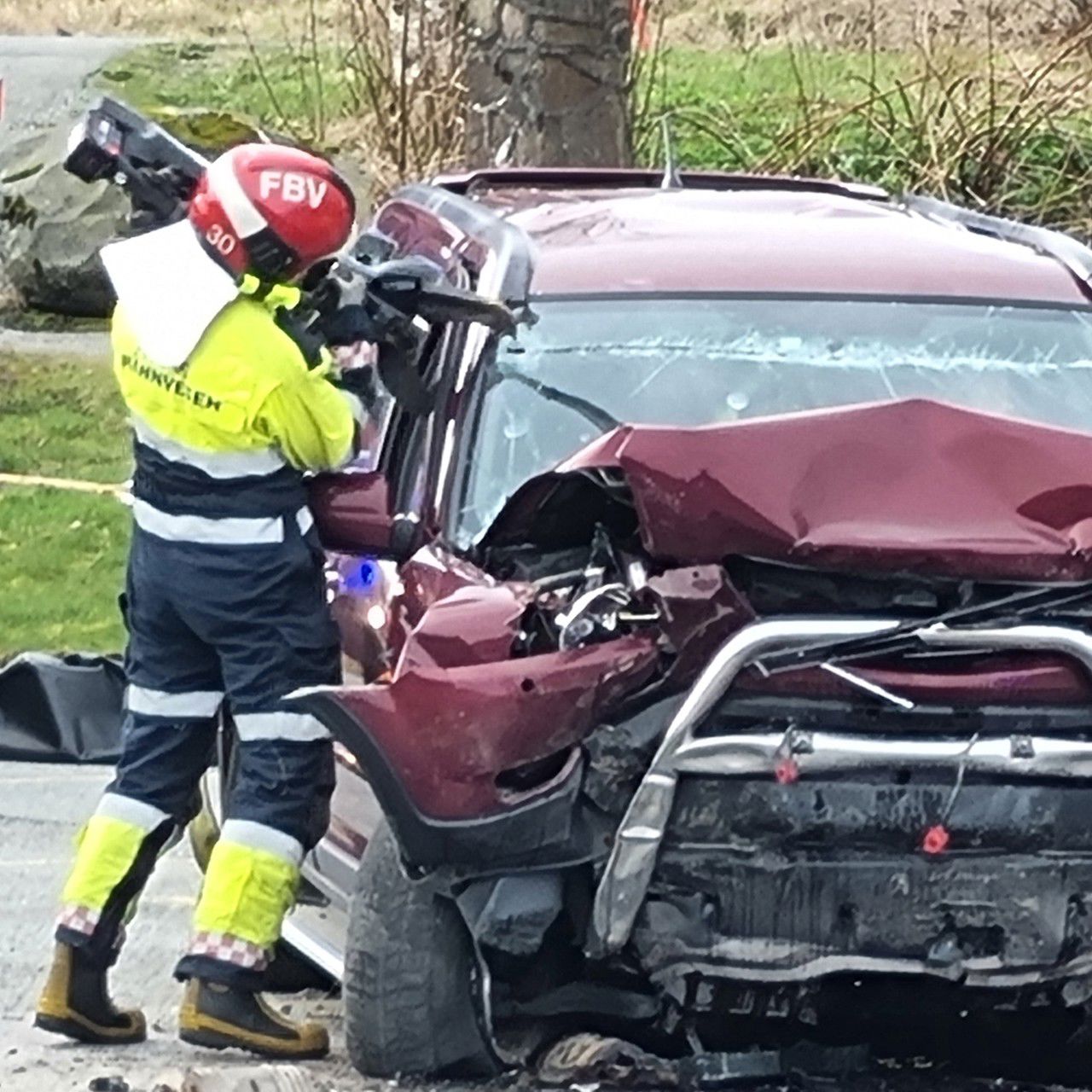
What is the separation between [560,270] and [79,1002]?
180cm

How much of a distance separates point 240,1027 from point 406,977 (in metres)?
0.66

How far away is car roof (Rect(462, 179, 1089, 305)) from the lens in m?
5.77

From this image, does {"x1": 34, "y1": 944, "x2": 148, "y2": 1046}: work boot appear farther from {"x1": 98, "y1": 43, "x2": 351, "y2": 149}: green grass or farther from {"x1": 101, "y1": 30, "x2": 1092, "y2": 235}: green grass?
{"x1": 98, "y1": 43, "x2": 351, "y2": 149}: green grass

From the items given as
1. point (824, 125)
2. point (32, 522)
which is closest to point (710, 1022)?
point (32, 522)

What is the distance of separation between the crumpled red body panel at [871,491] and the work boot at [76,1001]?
1.52 metres

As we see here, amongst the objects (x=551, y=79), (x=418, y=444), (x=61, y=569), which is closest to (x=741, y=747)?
(x=418, y=444)

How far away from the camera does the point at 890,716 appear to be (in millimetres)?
4566

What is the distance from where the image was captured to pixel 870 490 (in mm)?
4680

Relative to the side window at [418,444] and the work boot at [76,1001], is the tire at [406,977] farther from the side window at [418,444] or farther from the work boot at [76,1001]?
the side window at [418,444]

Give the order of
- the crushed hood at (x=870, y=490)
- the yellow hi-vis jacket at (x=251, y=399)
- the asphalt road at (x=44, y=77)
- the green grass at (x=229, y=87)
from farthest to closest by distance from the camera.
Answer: the asphalt road at (x=44, y=77) → the green grass at (x=229, y=87) → the yellow hi-vis jacket at (x=251, y=399) → the crushed hood at (x=870, y=490)

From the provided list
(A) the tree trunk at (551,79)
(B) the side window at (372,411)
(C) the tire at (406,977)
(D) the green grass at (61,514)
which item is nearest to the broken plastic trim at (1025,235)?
(B) the side window at (372,411)

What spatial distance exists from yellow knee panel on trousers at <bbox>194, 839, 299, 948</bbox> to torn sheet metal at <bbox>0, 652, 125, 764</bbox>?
3.20 meters

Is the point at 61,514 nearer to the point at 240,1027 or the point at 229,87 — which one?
the point at 240,1027

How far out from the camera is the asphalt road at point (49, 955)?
5.24 metres
